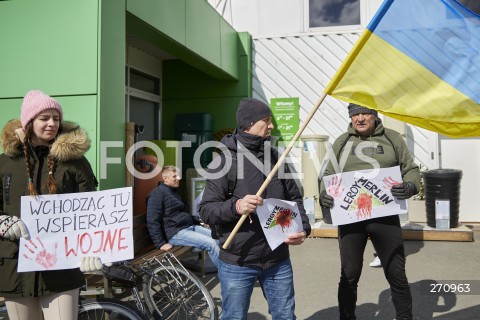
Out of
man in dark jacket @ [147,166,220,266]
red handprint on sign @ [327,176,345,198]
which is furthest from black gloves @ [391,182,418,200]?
man in dark jacket @ [147,166,220,266]

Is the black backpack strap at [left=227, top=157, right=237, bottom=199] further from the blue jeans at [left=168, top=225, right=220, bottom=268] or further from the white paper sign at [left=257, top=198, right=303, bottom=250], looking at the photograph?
the blue jeans at [left=168, top=225, right=220, bottom=268]

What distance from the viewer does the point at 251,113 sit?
259cm

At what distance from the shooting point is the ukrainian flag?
2.66m

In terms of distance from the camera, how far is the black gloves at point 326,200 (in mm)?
3433

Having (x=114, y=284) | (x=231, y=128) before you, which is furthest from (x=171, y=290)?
(x=231, y=128)

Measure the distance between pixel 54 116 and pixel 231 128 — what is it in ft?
24.8

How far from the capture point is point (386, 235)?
3.30 m

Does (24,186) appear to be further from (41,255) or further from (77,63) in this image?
(77,63)

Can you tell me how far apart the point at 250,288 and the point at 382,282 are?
9.93 feet

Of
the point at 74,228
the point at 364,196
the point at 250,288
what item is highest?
the point at 364,196

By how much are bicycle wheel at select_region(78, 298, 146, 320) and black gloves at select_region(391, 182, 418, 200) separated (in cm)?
209

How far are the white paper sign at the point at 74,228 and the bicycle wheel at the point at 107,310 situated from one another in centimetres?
62

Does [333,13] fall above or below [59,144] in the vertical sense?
above
